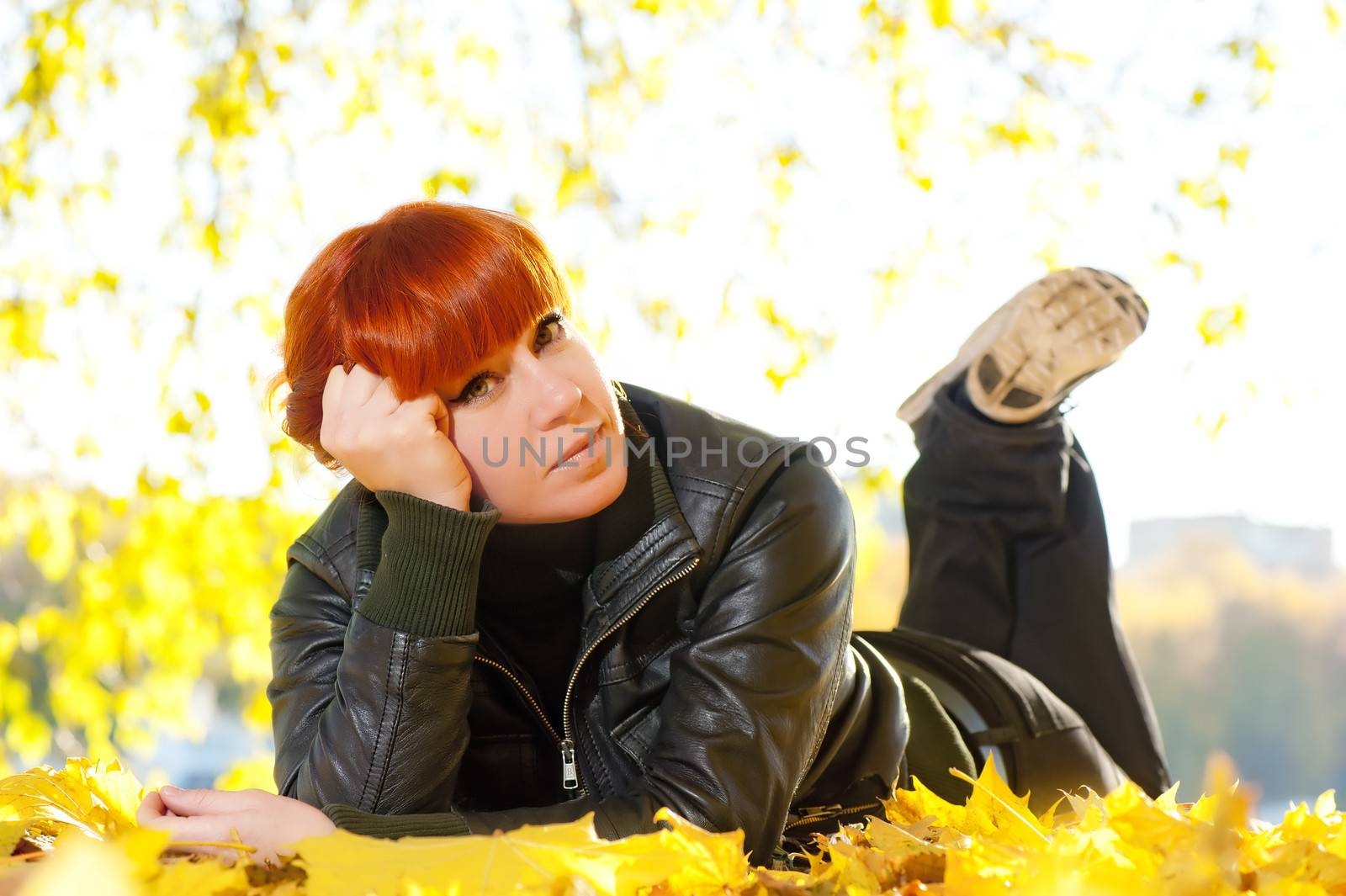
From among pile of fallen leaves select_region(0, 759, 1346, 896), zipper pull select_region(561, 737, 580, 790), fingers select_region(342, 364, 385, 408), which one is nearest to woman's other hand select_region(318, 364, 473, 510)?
fingers select_region(342, 364, 385, 408)

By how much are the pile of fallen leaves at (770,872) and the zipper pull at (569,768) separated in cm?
51

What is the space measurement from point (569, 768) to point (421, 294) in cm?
60

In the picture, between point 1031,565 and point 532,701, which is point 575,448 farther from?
point 1031,565

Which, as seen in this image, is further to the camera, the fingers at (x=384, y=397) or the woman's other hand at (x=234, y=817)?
the fingers at (x=384, y=397)

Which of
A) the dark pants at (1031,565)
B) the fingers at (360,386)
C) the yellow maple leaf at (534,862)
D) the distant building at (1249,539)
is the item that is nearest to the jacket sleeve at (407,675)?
the fingers at (360,386)

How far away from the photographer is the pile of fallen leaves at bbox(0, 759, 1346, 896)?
27.7 inches

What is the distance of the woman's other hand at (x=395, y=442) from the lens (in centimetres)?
127

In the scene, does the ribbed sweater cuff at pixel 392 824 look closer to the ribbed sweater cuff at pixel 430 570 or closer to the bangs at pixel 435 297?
the ribbed sweater cuff at pixel 430 570

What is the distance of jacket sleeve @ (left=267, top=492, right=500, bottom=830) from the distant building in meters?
8.96

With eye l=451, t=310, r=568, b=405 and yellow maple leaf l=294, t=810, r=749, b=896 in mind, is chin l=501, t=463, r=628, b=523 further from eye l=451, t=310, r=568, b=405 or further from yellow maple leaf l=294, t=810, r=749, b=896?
yellow maple leaf l=294, t=810, r=749, b=896

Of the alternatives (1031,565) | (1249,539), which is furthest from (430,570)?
(1249,539)

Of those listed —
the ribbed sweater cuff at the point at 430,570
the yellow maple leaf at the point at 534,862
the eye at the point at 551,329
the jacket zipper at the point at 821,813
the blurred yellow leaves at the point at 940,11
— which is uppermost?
the blurred yellow leaves at the point at 940,11

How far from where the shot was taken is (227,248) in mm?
3654

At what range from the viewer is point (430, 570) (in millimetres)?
1265
